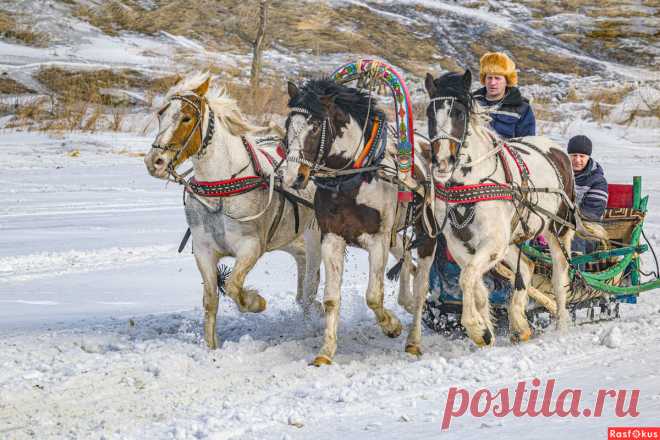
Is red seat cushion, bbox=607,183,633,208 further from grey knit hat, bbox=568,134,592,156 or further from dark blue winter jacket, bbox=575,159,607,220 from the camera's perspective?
grey knit hat, bbox=568,134,592,156

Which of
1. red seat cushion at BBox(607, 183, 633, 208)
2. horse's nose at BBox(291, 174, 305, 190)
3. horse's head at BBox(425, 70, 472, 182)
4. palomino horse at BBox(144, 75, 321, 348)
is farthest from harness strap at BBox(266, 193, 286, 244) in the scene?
red seat cushion at BBox(607, 183, 633, 208)

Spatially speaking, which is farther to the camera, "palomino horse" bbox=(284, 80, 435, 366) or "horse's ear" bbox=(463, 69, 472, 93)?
"palomino horse" bbox=(284, 80, 435, 366)

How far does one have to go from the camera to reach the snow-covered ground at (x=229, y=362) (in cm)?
441

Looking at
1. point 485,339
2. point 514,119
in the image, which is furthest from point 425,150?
point 485,339

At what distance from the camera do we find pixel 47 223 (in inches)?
462

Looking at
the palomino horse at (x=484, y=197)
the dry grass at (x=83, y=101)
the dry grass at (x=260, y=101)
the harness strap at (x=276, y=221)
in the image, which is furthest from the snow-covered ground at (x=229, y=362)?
the dry grass at (x=83, y=101)

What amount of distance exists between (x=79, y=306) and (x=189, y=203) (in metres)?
2.28

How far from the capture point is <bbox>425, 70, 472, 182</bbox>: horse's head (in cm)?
532

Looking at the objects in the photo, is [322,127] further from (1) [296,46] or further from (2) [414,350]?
(1) [296,46]

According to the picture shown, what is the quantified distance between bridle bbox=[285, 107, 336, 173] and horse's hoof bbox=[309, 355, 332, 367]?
4.25 feet

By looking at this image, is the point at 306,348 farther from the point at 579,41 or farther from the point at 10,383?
the point at 579,41

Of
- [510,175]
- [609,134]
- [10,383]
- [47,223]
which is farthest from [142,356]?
[609,134]

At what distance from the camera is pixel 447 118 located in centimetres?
538
